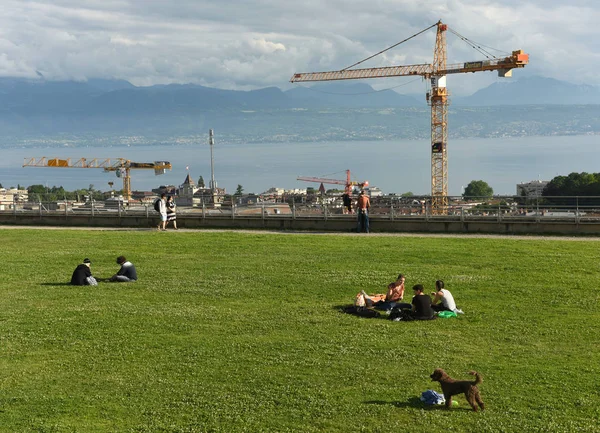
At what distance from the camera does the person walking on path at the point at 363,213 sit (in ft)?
86.0

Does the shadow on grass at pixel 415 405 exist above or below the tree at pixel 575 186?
below

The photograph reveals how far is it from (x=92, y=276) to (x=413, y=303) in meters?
7.82

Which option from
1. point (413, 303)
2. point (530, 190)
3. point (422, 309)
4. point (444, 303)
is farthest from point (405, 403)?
point (530, 190)

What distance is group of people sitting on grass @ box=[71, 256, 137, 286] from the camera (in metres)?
16.7

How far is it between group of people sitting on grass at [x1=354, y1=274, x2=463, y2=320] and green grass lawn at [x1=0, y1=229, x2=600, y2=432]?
39 centimetres

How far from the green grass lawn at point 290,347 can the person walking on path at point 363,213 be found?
6.15 metres

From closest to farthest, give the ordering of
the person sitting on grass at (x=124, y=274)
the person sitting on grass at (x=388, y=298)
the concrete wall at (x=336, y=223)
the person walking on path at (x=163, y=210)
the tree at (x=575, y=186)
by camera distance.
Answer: the person sitting on grass at (x=388, y=298), the person sitting on grass at (x=124, y=274), the concrete wall at (x=336, y=223), the person walking on path at (x=163, y=210), the tree at (x=575, y=186)

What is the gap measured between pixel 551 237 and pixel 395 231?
5.53 meters

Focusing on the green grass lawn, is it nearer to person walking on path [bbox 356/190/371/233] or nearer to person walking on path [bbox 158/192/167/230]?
person walking on path [bbox 356/190/371/233]

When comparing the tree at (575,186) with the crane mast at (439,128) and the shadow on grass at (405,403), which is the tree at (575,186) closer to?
the crane mast at (439,128)

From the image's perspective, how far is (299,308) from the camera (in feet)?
46.5

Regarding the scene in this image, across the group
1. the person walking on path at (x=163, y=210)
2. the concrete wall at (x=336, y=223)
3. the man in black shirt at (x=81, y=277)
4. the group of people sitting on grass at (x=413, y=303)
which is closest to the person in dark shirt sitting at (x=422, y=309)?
the group of people sitting on grass at (x=413, y=303)

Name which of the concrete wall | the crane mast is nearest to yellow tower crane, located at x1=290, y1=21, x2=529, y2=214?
the crane mast

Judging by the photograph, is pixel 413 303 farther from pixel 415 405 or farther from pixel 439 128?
pixel 439 128
